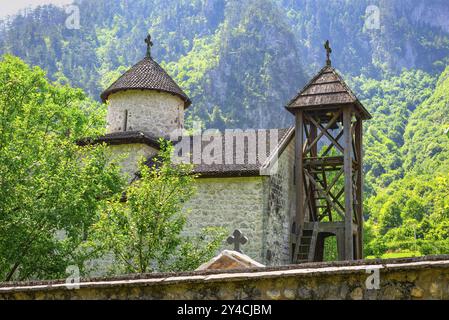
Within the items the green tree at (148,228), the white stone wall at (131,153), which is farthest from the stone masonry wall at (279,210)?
the white stone wall at (131,153)

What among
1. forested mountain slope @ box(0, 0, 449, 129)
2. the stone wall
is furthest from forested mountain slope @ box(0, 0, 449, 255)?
the stone wall

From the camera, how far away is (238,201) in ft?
54.6

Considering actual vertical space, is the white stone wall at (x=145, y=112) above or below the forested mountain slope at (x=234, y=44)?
below

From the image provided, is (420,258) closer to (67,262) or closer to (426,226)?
(67,262)

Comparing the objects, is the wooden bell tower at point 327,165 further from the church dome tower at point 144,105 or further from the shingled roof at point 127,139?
the church dome tower at point 144,105

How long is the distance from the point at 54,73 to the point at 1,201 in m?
95.2

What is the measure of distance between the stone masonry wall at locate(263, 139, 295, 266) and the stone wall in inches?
397

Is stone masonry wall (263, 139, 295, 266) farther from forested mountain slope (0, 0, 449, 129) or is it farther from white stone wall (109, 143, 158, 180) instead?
forested mountain slope (0, 0, 449, 129)

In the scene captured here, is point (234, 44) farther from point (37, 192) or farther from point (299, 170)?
point (37, 192)

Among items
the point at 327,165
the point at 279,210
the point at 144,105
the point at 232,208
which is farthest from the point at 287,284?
the point at 144,105

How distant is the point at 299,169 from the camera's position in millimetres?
18125

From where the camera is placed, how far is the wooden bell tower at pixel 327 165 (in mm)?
17453

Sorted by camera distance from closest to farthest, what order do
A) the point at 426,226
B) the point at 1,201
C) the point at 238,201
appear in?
the point at 1,201, the point at 238,201, the point at 426,226
